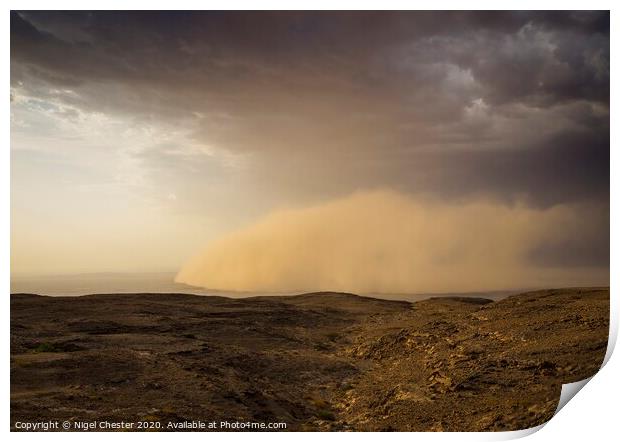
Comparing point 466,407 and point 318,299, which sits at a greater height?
point 318,299

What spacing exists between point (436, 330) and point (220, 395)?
5.50m

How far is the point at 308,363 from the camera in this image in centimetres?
1067

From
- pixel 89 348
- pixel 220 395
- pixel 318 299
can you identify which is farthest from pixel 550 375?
pixel 89 348

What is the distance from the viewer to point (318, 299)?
1399 cm

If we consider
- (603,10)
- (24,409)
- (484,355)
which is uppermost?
(603,10)

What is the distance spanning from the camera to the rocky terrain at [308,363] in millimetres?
8305

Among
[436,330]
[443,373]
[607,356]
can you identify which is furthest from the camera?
[436,330]

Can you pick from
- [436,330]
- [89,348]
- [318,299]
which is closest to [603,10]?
[436,330]

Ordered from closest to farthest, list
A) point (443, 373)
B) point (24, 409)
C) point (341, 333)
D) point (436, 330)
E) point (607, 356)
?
point (24, 409), point (607, 356), point (443, 373), point (436, 330), point (341, 333)

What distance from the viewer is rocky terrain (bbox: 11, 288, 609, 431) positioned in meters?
8.30

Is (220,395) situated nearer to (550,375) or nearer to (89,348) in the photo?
(89,348)
